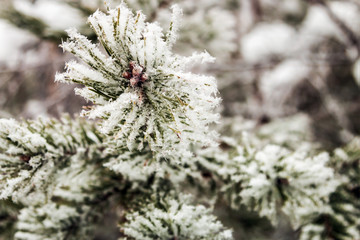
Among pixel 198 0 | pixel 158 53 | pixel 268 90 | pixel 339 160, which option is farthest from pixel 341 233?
pixel 198 0

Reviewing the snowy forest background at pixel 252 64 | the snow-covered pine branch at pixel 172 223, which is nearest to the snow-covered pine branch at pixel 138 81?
the snow-covered pine branch at pixel 172 223

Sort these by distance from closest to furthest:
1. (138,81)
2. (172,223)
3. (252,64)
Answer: (138,81)
(172,223)
(252,64)

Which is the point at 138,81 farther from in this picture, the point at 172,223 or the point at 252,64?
the point at 252,64

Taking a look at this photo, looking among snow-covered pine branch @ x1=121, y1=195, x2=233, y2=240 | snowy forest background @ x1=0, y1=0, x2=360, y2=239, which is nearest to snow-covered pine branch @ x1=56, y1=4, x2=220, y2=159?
snow-covered pine branch @ x1=121, y1=195, x2=233, y2=240

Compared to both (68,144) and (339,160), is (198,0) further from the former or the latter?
(68,144)

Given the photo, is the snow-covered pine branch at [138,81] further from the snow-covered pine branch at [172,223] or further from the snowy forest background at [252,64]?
the snowy forest background at [252,64]

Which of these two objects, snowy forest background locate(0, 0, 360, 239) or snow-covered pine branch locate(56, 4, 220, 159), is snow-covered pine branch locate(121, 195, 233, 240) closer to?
snow-covered pine branch locate(56, 4, 220, 159)

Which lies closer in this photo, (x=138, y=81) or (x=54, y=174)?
(x=138, y=81)

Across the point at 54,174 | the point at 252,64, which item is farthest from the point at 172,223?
the point at 252,64
